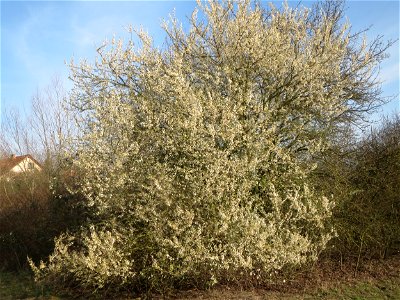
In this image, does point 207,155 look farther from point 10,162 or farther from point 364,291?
point 10,162

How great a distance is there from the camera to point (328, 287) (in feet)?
25.3

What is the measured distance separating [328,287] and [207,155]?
3364 mm

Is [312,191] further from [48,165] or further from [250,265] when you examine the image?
[48,165]

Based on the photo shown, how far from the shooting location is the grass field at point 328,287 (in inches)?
290

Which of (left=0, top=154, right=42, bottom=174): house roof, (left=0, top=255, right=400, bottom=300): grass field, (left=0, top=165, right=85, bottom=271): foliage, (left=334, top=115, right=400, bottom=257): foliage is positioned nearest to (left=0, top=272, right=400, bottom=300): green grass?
(left=0, top=255, right=400, bottom=300): grass field

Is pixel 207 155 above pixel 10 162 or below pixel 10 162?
below

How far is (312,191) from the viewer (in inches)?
294

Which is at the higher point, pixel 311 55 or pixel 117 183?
pixel 311 55

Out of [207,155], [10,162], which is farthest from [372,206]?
[10,162]

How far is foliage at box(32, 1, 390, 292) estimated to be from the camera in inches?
266

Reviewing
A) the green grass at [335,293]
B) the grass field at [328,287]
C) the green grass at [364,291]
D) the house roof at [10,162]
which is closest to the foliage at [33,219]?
the grass field at [328,287]

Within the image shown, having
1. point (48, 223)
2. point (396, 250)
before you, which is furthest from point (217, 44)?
point (48, 223)

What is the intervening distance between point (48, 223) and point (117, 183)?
5662 mm

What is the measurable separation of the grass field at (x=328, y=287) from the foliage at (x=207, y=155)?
0.96 ft
